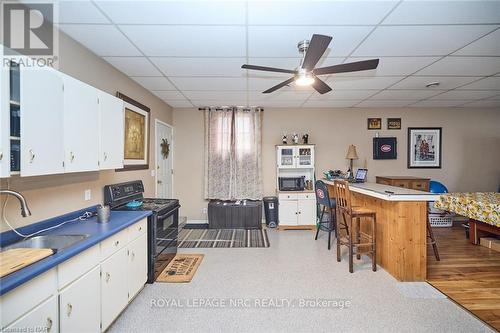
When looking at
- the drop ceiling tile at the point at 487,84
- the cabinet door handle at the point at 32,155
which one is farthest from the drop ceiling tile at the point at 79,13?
the drop ceiling tile at the point at 487,84

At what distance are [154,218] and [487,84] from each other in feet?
17.1

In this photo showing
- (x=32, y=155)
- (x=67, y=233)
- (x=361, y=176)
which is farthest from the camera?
(x=361, y=176)

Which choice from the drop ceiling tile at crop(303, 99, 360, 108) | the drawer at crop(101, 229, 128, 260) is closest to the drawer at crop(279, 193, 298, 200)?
the drop ceiling tile at crop(303, 99, 360, 108)

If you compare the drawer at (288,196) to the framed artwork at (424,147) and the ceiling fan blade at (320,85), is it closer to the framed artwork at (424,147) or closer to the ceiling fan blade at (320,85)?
the ceiling fan blade at (320,85)

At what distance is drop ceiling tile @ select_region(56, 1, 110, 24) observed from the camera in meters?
1.88

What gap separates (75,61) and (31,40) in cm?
42

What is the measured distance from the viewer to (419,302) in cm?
247

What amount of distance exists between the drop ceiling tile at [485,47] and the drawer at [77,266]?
12.9 feet

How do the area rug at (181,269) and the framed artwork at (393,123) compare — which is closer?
the area rug at (181,269)

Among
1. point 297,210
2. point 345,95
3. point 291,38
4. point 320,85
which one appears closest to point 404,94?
point 345,95

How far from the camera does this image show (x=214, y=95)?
14.3ft

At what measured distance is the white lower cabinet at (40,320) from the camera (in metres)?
1.21

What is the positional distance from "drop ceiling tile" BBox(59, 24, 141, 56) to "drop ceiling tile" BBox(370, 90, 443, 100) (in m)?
3.91

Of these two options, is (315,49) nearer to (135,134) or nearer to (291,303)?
(291,303)
